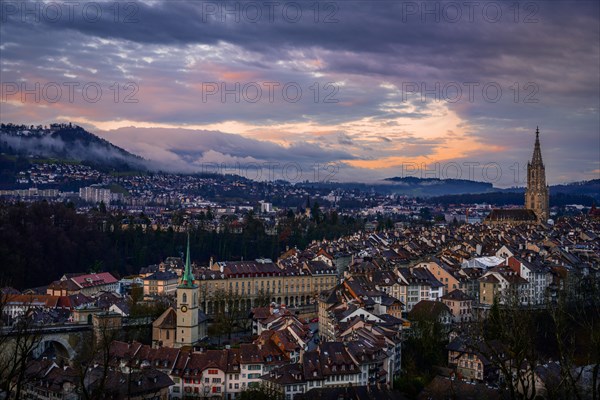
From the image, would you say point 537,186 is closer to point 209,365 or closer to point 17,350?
point 209,365

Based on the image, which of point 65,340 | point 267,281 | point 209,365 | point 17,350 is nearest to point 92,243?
point 267,281

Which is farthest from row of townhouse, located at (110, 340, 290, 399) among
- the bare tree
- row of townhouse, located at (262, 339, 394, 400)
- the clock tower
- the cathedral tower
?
the cathedral tower

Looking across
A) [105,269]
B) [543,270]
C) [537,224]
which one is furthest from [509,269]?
[537,224]

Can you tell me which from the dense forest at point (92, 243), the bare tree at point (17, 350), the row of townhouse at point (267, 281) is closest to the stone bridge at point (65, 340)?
the row of townhouse at point (267, 281)

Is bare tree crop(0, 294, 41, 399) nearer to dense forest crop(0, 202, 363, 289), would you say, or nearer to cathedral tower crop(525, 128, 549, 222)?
dense forest crop(0, 202, 363, 289)

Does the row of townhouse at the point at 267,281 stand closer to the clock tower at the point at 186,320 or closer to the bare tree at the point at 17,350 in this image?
the clock tower at the point at 186,320
